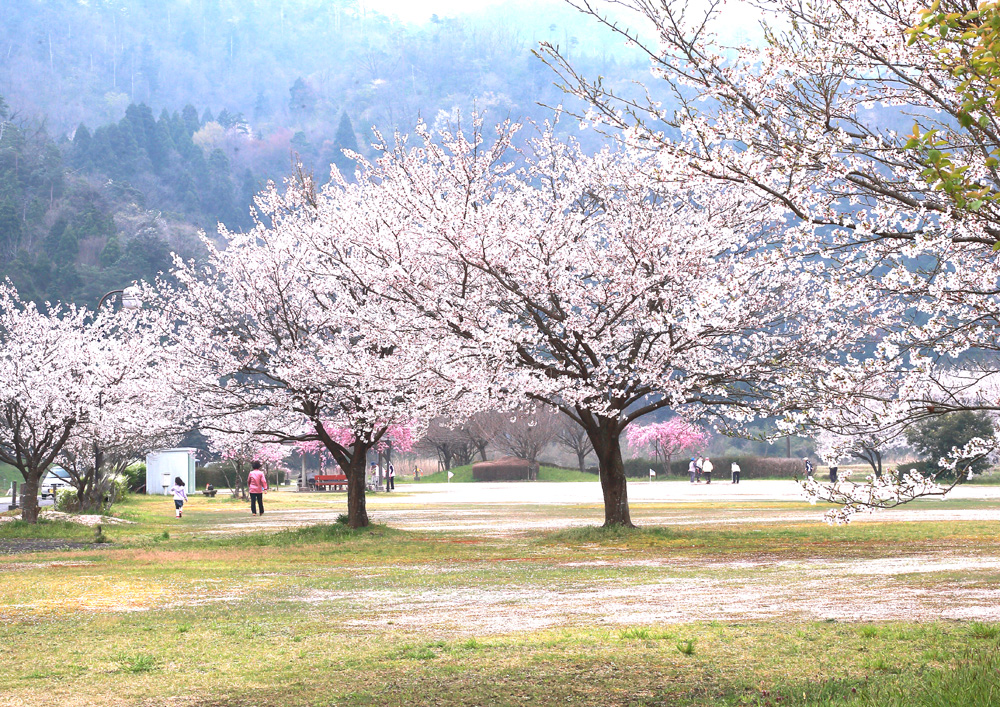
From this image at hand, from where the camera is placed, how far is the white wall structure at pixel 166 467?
5484cm

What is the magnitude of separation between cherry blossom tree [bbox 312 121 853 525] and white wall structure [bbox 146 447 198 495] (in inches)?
1437

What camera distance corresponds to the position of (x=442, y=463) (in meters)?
95.3

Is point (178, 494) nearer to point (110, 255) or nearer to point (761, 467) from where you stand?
point (761, 467)

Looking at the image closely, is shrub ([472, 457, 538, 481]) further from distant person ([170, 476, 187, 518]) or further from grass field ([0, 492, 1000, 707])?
grass field ([0, 492, 1000, 707])

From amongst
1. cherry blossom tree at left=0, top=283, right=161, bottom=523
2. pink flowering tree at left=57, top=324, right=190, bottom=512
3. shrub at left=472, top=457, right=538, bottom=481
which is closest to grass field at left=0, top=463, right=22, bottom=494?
shrub at left=472, top=457, right=538, bottom=481

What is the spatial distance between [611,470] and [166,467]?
129 ft

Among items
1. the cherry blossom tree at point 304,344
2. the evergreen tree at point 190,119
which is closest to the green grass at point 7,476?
the cherry blossom tree at point 304,344

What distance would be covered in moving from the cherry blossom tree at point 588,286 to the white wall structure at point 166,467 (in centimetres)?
3649

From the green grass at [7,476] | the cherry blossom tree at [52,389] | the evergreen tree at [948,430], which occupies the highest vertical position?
the cherry blossom tree at [52,389]

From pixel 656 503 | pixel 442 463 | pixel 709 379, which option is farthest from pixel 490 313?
pixel 442 463

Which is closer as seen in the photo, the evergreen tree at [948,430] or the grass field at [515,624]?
the grass field at [515,624]

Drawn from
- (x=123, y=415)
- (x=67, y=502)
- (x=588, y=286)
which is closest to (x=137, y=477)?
(x=67, y=502)

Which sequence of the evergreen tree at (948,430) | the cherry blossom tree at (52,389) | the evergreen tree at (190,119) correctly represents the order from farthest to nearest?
the evergreen tree at (190,119), the evergreen tree at (948,430), the cherry blossom tree at (52,389)

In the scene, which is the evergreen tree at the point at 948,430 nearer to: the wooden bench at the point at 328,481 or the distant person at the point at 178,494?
the wooden bench at the point at 328,481
